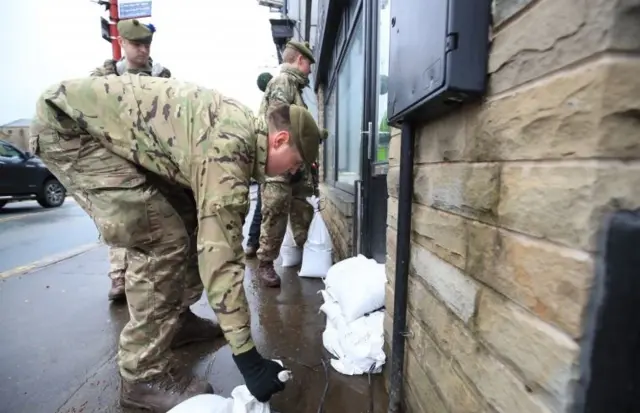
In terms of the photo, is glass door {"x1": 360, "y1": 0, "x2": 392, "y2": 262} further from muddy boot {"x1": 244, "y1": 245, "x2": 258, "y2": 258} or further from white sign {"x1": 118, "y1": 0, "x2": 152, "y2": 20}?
white sign {"x1": 118, "y1": 0, "x2": 152, "y2": 20}

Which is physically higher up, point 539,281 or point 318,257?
point 539,281

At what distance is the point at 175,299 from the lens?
1.60 metres

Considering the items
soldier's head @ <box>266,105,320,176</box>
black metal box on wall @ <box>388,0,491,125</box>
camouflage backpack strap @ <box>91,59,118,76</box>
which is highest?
camouflage backpack strap @ <box>91,59,118,76</box>

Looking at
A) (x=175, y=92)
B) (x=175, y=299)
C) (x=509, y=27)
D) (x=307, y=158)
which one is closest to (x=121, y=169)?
(x=175, y=92)

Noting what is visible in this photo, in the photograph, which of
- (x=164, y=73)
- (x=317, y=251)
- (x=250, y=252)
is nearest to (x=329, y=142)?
(x=250, y=252)

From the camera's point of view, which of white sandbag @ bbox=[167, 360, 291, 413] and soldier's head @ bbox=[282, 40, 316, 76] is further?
soldier's head @ bbox=[282, 40, 316, 76]

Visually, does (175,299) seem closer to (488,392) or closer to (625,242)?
(488,392)

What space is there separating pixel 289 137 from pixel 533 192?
0.94m

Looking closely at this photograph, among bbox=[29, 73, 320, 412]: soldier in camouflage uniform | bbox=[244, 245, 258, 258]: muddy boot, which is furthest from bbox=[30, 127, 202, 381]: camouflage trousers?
bbox=[244, 245, 258, 258]: muddy boot

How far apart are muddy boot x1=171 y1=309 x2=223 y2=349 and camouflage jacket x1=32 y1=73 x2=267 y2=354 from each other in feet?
3.15

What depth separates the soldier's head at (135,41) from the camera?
2.45 meters

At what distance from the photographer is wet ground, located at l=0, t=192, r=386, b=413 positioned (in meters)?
1.55

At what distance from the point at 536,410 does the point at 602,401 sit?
130mm

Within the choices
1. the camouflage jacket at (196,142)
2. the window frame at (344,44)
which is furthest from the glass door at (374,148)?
the camouflage jacket at (196,142)
